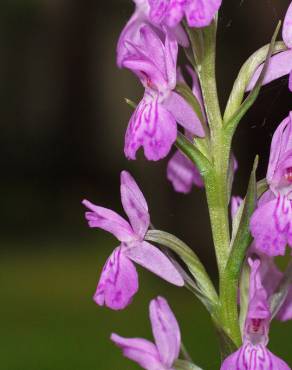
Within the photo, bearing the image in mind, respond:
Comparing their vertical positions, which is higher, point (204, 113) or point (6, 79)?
point (204, 113)

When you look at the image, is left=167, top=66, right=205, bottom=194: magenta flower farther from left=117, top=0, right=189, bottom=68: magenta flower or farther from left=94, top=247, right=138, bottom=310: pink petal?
left=94, top=247, right=138, bottom=310: pink petal

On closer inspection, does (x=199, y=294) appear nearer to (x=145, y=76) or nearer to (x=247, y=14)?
(x=145, y=76)

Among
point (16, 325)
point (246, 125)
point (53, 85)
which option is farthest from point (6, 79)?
point (16, 325)

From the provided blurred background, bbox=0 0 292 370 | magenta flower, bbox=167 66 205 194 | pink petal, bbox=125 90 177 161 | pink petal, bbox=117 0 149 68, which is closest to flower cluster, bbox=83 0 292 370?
pink petal, bbox=125 90 177 161

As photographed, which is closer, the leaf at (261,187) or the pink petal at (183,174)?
the leaf at (261,187)

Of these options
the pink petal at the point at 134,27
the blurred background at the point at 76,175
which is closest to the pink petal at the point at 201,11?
the pink petal at the point at 134,27

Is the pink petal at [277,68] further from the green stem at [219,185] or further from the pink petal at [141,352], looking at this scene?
the pink petal at [141,352]

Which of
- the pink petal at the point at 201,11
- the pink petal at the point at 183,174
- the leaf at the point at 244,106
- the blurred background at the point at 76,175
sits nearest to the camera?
the pink petal at the point at 201,11
